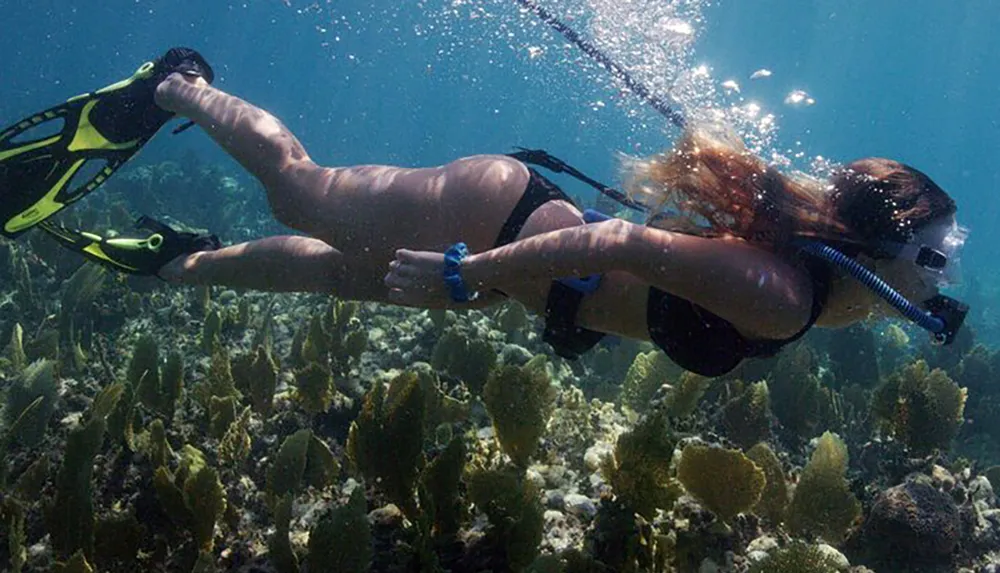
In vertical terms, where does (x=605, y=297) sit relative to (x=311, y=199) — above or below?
below

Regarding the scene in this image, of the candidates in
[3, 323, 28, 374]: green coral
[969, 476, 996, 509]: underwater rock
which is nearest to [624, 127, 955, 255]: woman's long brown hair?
[969, 476, 996, 509]: underwater rock

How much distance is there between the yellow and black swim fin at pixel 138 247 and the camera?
179 inches

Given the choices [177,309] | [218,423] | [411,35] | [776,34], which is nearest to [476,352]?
[218,423]

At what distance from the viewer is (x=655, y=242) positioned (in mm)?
2574

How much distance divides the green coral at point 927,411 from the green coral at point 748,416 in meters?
1.07

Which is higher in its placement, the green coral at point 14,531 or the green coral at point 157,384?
the green coral at point 157,384

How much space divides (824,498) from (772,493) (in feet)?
0.90

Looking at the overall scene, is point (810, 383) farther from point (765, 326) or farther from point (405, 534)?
point (405, 534)

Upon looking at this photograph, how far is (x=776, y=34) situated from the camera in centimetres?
6712

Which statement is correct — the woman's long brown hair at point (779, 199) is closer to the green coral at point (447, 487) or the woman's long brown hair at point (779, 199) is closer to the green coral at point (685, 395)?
the green coral at point (447, 487)

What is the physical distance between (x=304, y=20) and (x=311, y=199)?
411 ft

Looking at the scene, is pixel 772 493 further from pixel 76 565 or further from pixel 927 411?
pixel 76 565

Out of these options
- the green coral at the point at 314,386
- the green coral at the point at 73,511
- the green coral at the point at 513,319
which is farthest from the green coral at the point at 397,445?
the green coral at the point at 513,319

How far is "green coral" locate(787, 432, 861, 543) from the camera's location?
3516 mm
